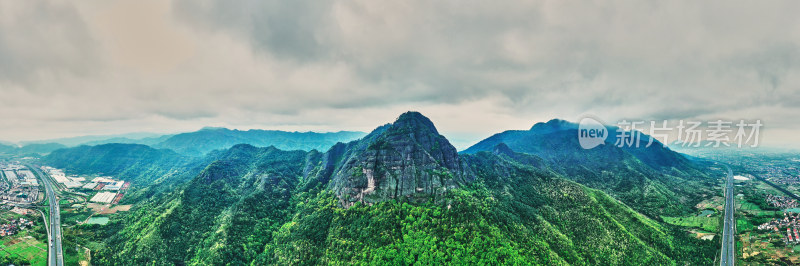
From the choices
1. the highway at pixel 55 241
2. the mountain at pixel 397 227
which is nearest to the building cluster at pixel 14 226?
the highway at pixel 55 241

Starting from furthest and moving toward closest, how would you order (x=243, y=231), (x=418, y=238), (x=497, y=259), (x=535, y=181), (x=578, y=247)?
(x=535, y=181), (x=243, y=231), (x=578, y=247), (x=418, y=238), (x=497, y=259)

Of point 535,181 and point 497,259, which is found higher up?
point 535,181

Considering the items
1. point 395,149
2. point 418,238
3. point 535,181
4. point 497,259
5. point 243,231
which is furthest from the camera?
point 535,181

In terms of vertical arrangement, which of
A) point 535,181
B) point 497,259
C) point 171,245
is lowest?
Answer: point 171,245

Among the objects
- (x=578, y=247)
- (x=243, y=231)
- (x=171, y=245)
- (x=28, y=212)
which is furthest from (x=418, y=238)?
(x=28, y=212)

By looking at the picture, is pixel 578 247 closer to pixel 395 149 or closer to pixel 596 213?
pixel 596 213

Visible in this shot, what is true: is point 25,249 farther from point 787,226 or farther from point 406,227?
point 787,226
